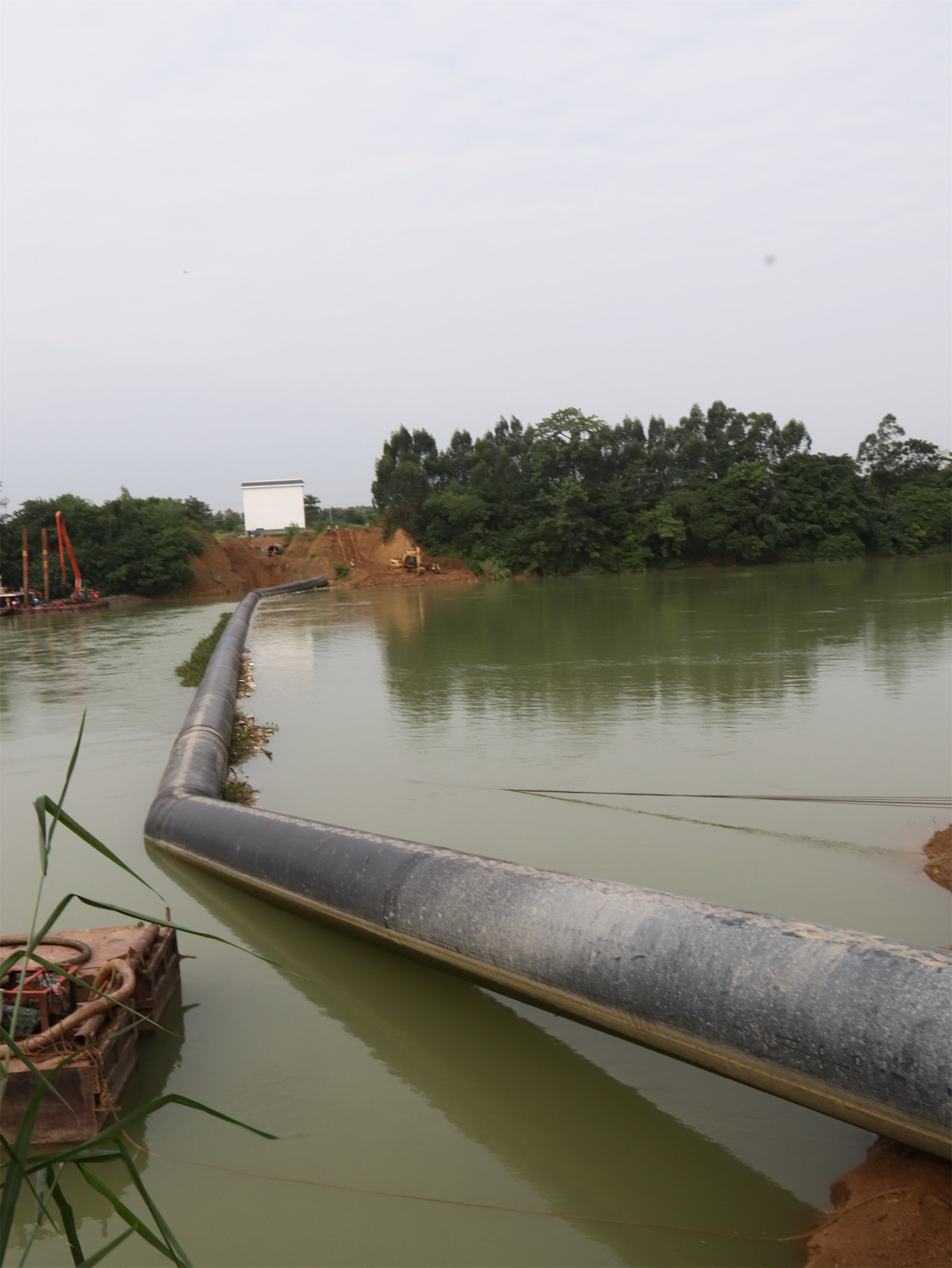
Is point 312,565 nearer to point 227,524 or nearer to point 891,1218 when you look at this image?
point 227,524

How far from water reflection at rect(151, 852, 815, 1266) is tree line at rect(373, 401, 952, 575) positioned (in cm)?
3698

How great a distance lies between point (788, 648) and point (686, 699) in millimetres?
4065

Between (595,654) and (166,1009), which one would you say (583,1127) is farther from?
(595,654)

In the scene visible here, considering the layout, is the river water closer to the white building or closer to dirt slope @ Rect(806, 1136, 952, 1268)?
→ dirt slope @ Rect(806, 1136, 952, 1268)

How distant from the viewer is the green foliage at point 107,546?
36.2m

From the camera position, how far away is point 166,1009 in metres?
3.98

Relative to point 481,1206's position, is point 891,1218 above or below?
above

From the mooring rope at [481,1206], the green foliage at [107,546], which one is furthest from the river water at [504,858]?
the green foliage at [107,546]

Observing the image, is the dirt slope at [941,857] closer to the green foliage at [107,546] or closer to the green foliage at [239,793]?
the green foliage at [239,793]

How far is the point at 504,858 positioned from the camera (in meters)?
5.63

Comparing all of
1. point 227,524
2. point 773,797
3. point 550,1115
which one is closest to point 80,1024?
point 550,1115

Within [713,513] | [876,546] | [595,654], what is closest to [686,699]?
[595,654]

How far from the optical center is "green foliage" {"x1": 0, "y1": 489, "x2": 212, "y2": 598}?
36.2m

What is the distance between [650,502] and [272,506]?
19404 millimetres
